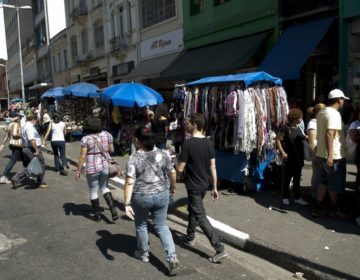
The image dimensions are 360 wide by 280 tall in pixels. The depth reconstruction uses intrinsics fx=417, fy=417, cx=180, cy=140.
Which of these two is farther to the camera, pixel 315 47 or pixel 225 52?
pixel 225 52

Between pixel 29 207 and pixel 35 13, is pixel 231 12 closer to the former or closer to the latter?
pixel 29 207

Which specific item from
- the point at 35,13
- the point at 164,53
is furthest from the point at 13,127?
the point at 35,13

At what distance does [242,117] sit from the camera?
7.27 m

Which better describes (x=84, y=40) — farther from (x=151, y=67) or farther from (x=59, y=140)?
(x=59, y=140)

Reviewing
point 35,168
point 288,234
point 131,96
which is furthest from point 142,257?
point 131,96

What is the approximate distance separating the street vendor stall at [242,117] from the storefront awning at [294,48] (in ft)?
10.7

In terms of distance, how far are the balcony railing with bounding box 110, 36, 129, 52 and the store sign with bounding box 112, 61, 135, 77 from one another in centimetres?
88

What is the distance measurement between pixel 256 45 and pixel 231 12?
2.39 m

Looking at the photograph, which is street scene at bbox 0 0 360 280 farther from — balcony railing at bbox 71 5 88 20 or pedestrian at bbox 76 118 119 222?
balcony railing at bbox 71 5 88 20

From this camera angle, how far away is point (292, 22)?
1250 cm

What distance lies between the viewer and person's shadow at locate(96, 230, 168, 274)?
4938mm

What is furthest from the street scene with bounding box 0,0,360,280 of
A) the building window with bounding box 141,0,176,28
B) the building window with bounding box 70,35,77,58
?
the building window with bounding box 70,35,77,58

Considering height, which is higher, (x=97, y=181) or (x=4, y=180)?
(x=97, y=181)

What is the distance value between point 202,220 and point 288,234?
51.1 inches
